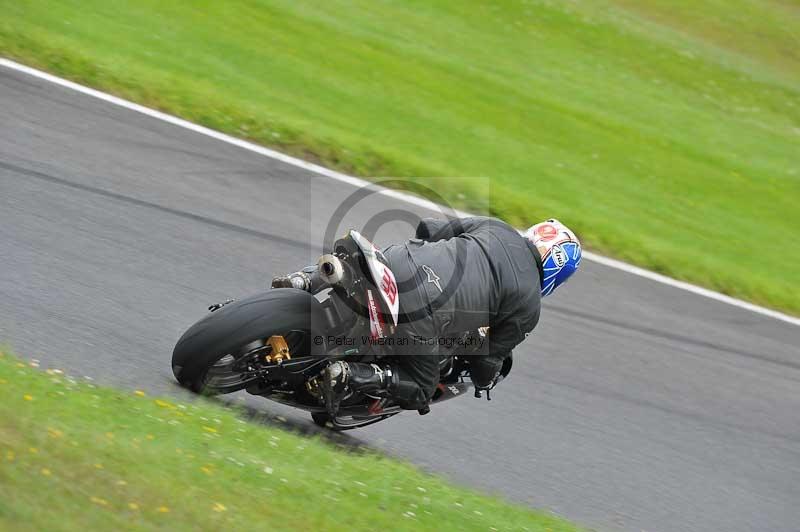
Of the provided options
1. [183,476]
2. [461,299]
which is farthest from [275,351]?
[183,476]

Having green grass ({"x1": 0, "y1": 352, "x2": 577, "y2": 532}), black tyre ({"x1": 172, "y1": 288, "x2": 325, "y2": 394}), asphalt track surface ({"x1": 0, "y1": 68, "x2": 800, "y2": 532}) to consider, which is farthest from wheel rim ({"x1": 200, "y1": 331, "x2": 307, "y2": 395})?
asphalt track surface ({"x1": 0, "y1": 68, "x2": 800, "y2": 532})

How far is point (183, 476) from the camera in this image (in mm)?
4441

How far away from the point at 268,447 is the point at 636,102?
36.5 ft

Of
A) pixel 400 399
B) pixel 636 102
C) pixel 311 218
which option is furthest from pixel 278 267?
pixel 636 102

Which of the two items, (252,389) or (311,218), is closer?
(252,389)

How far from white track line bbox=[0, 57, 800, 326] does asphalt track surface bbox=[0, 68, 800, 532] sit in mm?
138

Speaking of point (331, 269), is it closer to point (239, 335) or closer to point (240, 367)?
point (239, 335)

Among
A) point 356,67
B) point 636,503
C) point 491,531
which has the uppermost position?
point 356,67

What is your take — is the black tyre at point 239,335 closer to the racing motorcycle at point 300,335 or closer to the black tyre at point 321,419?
the racing motorcycle at point 300,335

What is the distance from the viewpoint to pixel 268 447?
5.38 meters

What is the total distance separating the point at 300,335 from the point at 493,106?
791cm

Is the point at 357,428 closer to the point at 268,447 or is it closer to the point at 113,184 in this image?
the point at 268,447

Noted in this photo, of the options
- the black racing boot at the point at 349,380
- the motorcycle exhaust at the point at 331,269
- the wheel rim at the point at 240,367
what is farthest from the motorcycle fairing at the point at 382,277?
the wheel rim at the point at 240,367

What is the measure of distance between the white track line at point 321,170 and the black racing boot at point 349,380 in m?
4.25
